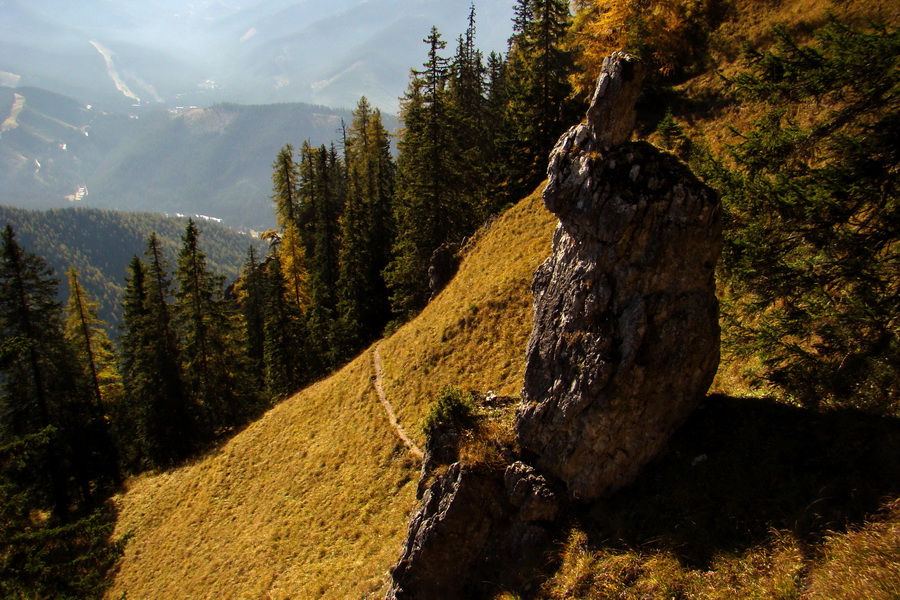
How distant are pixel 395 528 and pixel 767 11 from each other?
34545mm

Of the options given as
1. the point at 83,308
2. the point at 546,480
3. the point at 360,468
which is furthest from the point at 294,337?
the point at 546,480

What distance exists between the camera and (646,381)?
10.1 metres

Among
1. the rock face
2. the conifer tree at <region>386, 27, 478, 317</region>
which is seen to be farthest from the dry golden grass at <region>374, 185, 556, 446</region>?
the rock face

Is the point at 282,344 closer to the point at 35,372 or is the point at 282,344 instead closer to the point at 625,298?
the point at 35,372

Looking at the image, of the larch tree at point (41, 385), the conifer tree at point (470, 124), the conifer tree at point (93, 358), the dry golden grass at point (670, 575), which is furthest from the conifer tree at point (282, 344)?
the dry golden grass at point (670, 575)

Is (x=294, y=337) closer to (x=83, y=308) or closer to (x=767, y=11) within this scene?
(x=83, y=308)

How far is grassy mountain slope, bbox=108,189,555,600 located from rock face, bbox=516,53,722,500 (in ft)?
27.9

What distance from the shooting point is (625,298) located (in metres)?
10.2

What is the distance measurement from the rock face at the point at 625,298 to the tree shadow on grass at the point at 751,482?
0.58 metres

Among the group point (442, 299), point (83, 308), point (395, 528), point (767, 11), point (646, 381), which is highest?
point (767, 11)

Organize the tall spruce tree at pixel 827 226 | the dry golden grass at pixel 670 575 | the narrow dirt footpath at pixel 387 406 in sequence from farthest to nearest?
1. the narrow dirt footpath at pixel 387 406
2. the tall spruce tree at pixel 827 226
3. the dry golden grass at pixel 670 575

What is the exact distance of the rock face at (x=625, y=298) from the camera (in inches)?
387

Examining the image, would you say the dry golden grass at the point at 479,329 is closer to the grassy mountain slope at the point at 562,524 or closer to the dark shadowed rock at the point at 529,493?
the grassy mountain slope at the point at 562,524

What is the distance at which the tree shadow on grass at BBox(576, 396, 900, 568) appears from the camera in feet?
25.6
